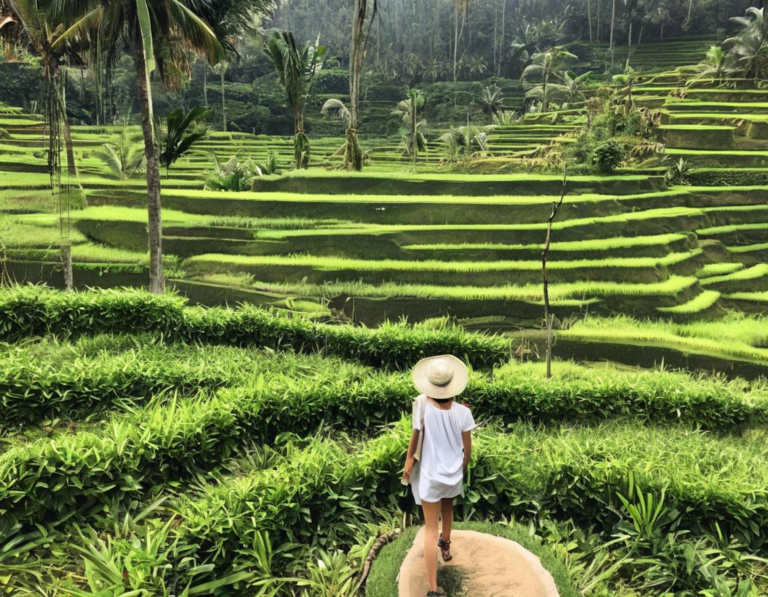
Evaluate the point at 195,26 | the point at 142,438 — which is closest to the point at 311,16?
the point at 195,26

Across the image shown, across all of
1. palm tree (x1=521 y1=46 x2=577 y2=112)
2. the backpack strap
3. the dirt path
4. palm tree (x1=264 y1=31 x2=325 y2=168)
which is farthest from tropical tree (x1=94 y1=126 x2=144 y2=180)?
palm tree (x1=521 y1=46 x2=577 y2=112)

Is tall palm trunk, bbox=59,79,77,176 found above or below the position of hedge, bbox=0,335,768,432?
above

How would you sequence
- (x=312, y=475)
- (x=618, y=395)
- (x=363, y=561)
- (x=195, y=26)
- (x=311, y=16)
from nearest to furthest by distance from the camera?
(x=363, y=561)
(x=312, y=475)
(x=618, y=395)
(x=195, y=26)
(x=311, y=16)

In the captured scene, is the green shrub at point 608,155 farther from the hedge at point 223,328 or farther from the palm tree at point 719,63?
the hedge at point 223,328

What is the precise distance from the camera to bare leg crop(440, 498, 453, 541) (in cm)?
182

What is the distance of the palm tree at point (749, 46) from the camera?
6809 millimetres

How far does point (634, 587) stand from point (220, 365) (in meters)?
2.73

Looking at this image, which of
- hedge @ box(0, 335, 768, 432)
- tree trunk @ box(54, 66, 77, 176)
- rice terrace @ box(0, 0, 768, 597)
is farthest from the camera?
tree trunk @ box(54, 66, 77, 176)

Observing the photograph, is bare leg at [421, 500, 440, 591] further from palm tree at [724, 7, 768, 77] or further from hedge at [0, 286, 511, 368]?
palm tree at [724, 7, 768, 77]

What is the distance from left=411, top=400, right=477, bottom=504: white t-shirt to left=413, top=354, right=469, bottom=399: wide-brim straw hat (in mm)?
56

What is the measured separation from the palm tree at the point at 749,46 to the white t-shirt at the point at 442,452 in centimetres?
776

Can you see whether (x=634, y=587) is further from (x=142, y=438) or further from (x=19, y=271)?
(x=19, y=271)

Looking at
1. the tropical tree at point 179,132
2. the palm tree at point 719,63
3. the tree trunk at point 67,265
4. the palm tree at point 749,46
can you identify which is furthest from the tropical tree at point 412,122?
the tree trunk at point 67,265

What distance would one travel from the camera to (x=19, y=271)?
5.01m
